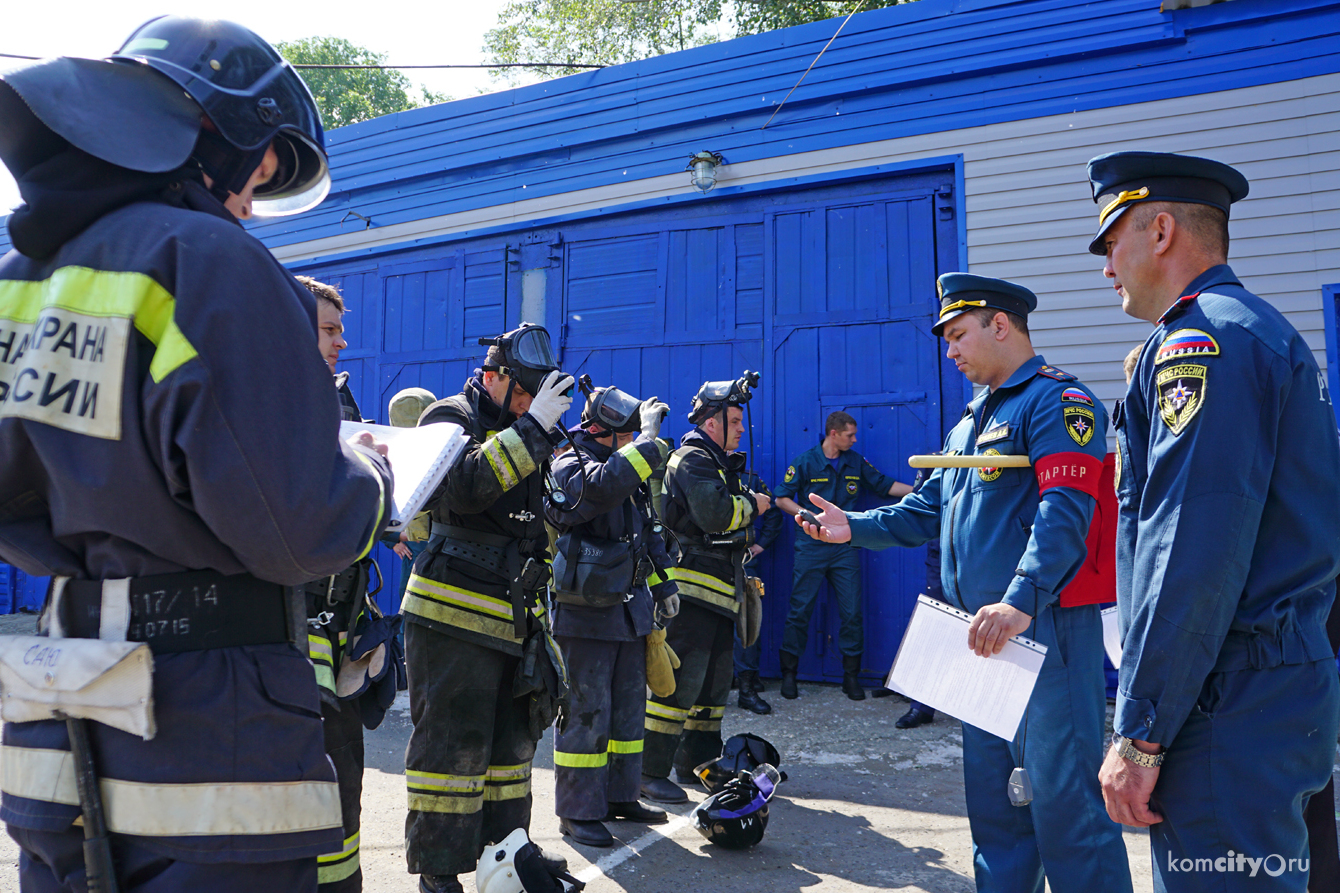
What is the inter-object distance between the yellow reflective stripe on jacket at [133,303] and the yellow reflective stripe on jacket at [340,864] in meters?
2.06

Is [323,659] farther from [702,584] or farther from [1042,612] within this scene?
A: [702,584]

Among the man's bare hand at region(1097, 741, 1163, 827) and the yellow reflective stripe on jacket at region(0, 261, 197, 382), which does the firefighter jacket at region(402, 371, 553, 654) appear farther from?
the man's bare hand at region(1097, 741, 1163, 827)

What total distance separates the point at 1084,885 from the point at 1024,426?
1.47 m

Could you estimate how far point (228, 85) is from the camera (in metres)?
1.58

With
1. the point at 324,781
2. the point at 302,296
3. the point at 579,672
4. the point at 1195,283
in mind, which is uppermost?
the point at 1195,283

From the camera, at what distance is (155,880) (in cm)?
136

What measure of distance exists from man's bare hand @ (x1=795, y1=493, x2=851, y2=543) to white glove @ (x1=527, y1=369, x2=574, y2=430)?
1.07 metres

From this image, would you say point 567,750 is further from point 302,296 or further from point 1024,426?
point 302,296

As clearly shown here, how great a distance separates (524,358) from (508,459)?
0.55 meters

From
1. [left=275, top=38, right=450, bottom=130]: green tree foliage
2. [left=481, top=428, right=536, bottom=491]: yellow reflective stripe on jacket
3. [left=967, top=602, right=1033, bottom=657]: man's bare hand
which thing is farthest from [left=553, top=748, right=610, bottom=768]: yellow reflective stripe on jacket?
[left=275, top=38, right=450, bottom=130]: green tree foliage

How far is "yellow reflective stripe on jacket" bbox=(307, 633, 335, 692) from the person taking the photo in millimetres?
2791

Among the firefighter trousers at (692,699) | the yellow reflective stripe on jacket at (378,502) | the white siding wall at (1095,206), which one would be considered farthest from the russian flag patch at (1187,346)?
the white siding wall at (1095,206)

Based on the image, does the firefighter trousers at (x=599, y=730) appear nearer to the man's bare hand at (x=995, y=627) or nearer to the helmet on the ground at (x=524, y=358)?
the helmet on the ground at (x=524, y=358)

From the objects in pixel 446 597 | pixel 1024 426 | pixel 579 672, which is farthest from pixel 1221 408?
pixel 579 672
